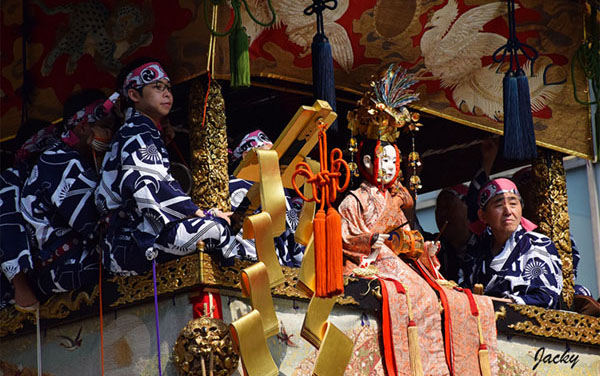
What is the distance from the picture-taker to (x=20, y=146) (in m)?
7.78

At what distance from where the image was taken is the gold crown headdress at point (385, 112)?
25.5ft

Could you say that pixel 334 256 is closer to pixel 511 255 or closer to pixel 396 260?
pixel 396 260

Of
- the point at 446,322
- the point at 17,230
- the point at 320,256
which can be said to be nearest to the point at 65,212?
the point at 17,230

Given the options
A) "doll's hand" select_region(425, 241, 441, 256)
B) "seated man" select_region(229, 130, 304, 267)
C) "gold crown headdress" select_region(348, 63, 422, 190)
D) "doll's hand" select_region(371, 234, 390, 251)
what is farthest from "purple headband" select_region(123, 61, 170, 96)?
"doll's hand" select_region(425, 241, 441, 256)

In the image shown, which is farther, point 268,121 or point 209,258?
point 268,121

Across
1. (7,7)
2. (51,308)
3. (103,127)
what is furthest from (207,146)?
(7,7)

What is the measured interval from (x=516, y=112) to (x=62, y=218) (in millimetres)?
2406

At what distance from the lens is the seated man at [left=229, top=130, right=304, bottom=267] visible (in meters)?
6.93

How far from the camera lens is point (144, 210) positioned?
667 centimetres

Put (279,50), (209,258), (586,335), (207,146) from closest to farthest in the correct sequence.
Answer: (209,258) → (207,146) → (279,50) → (586,335)

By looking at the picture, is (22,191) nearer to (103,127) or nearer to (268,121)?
(103,127)

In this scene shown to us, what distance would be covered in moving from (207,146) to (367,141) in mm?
1114

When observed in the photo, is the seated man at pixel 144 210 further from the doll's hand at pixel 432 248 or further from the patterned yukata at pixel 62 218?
the doll's hand at pixel 432 248

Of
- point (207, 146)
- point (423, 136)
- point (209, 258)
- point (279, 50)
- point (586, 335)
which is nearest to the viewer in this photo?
point (209, 258)
